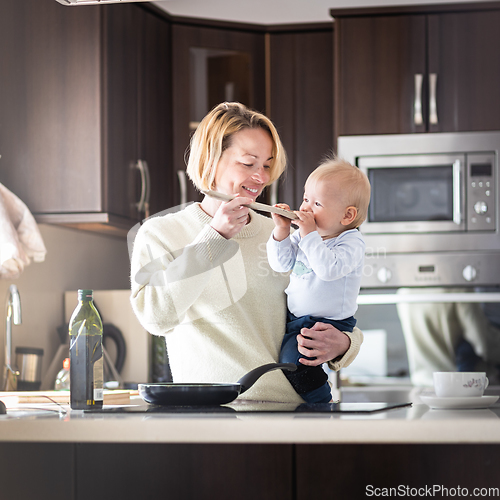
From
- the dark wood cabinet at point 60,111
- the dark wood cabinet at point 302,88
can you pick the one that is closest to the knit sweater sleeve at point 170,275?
the dark wood cabinet at point 60,111

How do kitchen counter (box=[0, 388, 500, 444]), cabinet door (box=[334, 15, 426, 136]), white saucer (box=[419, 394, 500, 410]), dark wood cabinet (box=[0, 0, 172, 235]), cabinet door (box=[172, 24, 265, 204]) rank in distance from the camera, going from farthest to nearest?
cabinet door (box=[172, 24, 265, 204]) → cabinet door (box=[334, 15, 426, 136]) → dark wood cabinet (box=[0, 0, 172, 235]) → white saucer (box=[419, 394, 500, 410]) → kitchen counter (box=[0, 388, 500, 444])

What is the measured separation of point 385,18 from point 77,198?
4.61 ft

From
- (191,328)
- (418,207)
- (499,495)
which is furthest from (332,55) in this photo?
(499,495)

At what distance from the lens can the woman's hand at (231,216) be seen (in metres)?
1.14

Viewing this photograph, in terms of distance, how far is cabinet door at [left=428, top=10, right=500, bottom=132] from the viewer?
2566 mm

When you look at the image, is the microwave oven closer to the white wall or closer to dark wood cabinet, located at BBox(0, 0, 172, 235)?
dark wood cabinet, located at BBox(0, 0, 172, 235)

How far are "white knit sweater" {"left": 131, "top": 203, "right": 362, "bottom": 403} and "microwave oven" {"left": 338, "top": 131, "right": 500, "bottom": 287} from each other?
4.02ft

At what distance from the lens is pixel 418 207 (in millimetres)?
2557

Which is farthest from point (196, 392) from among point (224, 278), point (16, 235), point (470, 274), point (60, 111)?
point (470, 274)

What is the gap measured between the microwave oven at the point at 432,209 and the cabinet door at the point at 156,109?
73 centimetres

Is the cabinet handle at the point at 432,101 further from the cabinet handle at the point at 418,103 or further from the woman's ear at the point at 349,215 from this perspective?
the woman's ear at the point at 349,215

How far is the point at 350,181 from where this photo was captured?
4.47 ft

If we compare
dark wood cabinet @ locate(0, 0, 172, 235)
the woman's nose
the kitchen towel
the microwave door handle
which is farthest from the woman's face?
the microwave door handle

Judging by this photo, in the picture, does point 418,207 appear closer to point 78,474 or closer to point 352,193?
point 352,193
